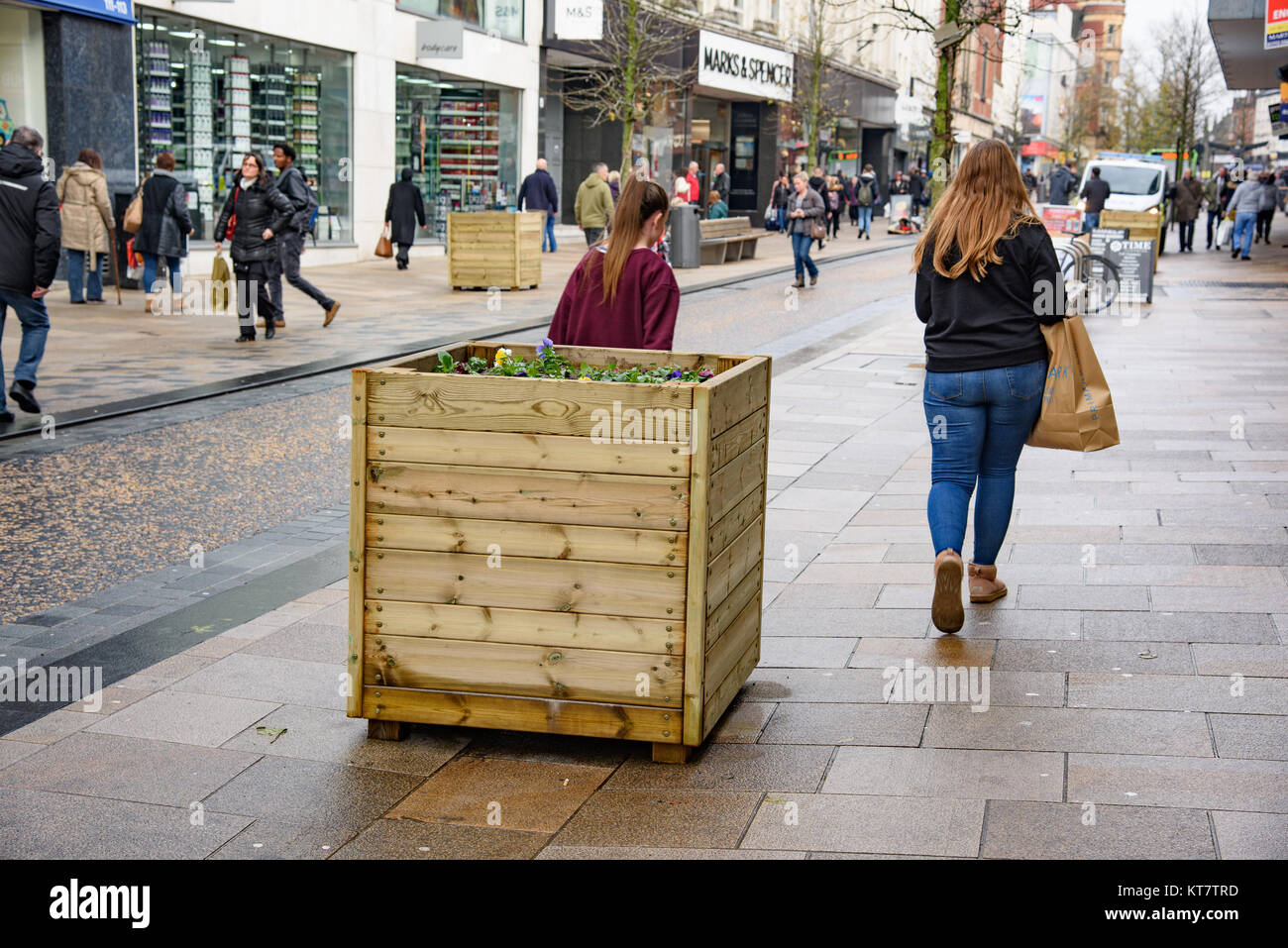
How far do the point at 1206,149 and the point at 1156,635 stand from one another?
96.9 metres

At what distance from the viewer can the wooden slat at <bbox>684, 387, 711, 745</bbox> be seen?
386 cm

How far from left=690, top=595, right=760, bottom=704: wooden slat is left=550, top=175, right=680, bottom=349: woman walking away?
113 cm

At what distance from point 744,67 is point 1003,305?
36.7 m

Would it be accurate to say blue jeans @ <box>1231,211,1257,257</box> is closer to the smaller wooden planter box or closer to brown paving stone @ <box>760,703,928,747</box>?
the smaller wooden planter box

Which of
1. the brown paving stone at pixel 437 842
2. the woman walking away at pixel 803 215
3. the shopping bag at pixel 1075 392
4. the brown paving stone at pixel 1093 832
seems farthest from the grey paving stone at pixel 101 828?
the woman walking away at pixel 803 215

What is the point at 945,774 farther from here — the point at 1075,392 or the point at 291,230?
the point at 291,230

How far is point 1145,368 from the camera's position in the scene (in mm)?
12477

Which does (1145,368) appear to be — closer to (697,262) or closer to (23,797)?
(23,797)

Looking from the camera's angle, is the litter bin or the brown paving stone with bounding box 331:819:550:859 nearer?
the brown paving stone with bounding box 331:819:550:859

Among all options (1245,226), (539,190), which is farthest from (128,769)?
(1245,226)

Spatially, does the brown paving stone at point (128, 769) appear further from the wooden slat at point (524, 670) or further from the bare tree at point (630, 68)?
the bare tree at point (630, 68)

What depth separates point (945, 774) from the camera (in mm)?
3867

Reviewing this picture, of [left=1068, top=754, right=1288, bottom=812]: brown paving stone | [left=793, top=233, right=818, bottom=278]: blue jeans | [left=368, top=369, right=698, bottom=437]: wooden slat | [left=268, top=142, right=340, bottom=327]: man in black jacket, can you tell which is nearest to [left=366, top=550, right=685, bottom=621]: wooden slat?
[left=368, top=369, right=698, bottom=437]: wooden slat

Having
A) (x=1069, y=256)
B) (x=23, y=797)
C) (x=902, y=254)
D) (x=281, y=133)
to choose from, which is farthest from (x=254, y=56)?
(x=23, y=797)
